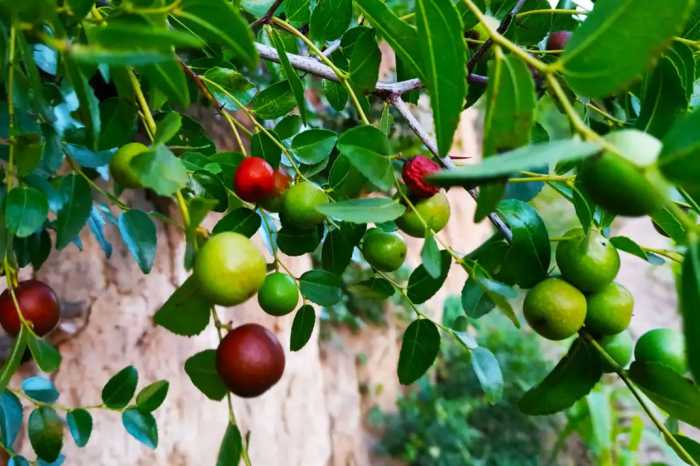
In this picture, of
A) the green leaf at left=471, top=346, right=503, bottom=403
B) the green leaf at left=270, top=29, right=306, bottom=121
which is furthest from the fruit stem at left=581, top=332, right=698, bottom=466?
the green leaf at left=270, top=29, right=306, bottom=121

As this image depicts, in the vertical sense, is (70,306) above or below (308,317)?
below

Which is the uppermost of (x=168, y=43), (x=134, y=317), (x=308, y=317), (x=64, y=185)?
(x=168, y=43)

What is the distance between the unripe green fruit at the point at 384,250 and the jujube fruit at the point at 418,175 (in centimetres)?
7

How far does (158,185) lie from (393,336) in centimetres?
286

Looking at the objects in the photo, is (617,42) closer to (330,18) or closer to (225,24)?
(225,24)

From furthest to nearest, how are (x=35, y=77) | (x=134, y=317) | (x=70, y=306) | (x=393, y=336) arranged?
1. (x=393, y=336)
2. (x=134, y=317)
3. (x=70, y=306)
4. (x=35, y=77)

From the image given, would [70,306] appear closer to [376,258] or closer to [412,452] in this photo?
[376,258]

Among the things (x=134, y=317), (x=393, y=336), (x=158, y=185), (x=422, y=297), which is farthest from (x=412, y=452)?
(x=158, y=185)

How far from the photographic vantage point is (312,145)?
0.58 m

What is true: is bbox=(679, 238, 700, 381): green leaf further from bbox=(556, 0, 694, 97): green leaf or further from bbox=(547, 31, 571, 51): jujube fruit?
bbox=(547, 31, 571, 51): jujube fruit

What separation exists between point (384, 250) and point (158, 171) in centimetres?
23

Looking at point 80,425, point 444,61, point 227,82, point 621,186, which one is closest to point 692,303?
point 621,186

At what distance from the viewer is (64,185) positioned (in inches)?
21.1

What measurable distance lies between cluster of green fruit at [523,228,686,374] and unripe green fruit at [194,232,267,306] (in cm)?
23
